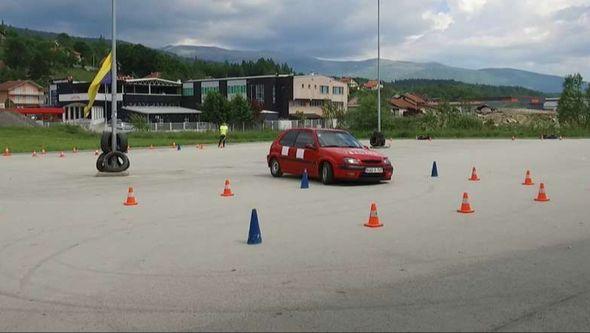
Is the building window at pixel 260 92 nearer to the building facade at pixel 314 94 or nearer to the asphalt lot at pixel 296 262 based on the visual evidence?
the building facade at pixel 314 94

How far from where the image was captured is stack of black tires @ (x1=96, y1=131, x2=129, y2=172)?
20.3 m

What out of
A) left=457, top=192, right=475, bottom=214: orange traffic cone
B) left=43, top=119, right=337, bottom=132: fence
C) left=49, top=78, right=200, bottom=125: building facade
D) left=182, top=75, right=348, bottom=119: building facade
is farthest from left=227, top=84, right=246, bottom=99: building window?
left=457, top=192, right=475, bottom=214: orange traffic cone

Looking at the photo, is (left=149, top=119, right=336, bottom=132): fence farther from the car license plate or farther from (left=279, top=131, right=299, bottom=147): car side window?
the car license plate

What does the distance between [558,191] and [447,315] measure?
35.4 feet

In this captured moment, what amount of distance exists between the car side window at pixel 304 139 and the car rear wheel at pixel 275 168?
1109 millimetres

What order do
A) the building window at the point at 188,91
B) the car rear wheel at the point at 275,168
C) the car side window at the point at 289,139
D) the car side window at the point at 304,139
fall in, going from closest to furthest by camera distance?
the car side window at the point at 304,139, the car side window at the point at 289,139, the car rear wheel at the point at 275,168, the building window at the point at 188,91

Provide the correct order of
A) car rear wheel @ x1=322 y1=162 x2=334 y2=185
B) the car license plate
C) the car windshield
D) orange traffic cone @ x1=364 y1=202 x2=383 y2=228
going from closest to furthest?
orange traffic cone @ x1=364 y1=202 x2=383 y2=228 < the car license plate < car rear wheel @ x1=322 y1=162 x2=334 y2=185 < the car windshield


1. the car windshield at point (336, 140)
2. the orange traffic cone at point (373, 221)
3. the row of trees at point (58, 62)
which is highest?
the row of trees at point (58, 62)

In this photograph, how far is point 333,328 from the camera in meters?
5.07

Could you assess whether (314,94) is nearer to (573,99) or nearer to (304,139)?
(573,99)

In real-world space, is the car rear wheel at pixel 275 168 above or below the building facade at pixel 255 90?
below

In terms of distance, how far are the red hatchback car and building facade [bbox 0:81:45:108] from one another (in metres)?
122

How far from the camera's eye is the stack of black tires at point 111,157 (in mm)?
20297

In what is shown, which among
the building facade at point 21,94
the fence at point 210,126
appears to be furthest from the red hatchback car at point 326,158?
the building facade at point 21,94
